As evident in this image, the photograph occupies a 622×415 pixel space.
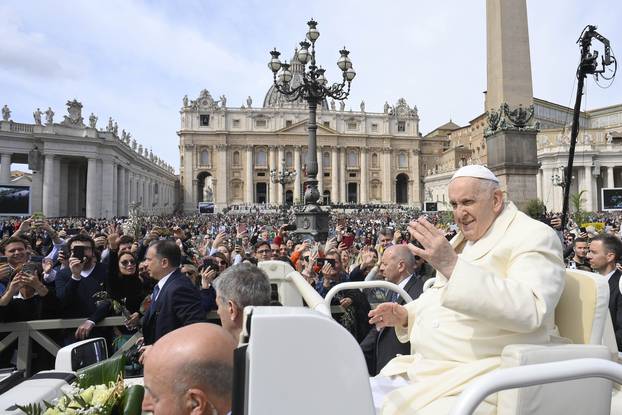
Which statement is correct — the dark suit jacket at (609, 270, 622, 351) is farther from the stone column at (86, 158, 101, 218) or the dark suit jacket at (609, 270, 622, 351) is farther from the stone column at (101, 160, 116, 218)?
the stone column at (101, 160, 116, 218)

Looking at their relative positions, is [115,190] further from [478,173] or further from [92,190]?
[478,173]

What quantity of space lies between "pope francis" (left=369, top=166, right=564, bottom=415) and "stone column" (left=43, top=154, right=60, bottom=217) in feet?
139

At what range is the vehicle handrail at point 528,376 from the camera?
127cm

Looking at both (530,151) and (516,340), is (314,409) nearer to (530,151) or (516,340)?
(516,340)

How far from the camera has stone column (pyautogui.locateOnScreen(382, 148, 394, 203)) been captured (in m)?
82.6

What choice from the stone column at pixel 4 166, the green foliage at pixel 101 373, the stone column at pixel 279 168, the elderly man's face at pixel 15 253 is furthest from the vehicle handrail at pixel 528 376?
the stone column at pixel 279 168

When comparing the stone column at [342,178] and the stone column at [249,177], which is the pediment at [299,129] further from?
the stone column at [249,177]

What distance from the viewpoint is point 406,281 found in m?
Result: 4.05

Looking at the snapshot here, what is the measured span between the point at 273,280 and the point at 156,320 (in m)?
1.14

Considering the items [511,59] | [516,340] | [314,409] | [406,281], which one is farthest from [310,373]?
[511,59]

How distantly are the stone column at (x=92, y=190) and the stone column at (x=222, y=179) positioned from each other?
119ft

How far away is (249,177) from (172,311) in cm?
7639

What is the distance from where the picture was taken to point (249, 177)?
7888cm

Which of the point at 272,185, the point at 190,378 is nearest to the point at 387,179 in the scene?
the point at 272,185
